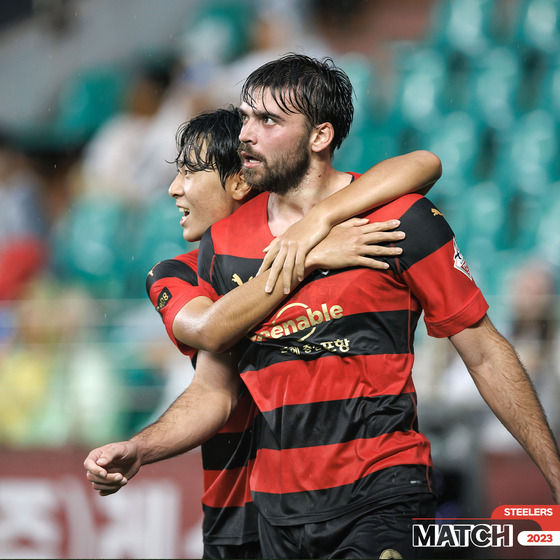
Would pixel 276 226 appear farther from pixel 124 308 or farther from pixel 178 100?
pixel 178 100

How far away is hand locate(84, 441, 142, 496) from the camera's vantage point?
2.10m

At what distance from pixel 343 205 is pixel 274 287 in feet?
0.98

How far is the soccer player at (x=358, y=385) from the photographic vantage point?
85.1 inches

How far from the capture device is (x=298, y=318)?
2268mm

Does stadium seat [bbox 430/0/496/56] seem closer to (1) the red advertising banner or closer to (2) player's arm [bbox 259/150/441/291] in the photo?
(1) the red advertising banner

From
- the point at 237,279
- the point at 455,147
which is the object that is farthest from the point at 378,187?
the point at 455,147

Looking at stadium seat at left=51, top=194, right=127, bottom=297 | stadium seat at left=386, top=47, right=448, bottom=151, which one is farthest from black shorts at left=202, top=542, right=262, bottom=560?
stadium seat at left=386, top=47, right=448, bottom=151

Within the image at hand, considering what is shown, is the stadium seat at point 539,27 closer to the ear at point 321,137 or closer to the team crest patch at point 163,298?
the ear at point 321,137

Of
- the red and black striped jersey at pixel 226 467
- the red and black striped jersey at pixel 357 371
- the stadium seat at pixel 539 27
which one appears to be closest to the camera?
the red and black striped jersey at pixel 357 371

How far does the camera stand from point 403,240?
2207 mm

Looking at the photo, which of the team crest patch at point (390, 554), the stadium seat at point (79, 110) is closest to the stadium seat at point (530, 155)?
the stadium seat at point (79, 110)

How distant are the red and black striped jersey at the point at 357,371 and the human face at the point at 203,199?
63 cm

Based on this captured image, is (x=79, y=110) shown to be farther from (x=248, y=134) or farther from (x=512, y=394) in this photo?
(x=512, y=394)

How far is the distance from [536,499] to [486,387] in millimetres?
3445
